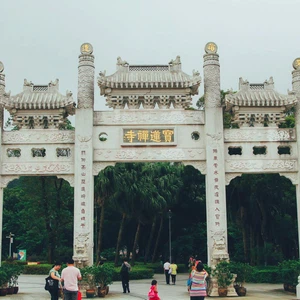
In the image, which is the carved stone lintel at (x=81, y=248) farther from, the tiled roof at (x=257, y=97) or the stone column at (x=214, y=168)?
the tiled roof at (x=257, y=97)

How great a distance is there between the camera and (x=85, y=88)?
1383cm

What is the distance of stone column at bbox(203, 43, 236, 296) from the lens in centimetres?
Answer: 1320

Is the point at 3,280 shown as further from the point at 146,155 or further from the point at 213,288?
the point at 213,288

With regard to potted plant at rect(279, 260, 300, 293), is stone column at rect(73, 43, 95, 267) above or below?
above

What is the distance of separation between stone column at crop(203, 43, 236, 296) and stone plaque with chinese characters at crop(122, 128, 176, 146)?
40.9 inches

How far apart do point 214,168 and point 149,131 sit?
2.04m

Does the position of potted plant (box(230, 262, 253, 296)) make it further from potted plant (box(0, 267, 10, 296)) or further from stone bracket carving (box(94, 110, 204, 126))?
potted plant (box(0, 267, 10, 296))

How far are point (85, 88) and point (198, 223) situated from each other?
1599 cm

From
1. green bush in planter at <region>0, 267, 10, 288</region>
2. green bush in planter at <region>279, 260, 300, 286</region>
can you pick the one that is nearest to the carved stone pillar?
green bush in planter at <region>0, 267, 10, 288</region>

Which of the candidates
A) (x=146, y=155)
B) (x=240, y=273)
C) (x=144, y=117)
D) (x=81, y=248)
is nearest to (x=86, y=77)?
(x=144, y=117)

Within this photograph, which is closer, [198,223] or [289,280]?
[289,280]

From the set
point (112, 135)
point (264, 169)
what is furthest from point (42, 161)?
point (264, 169)

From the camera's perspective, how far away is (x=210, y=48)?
1410cm

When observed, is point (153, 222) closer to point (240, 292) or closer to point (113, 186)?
point (113, 186)
